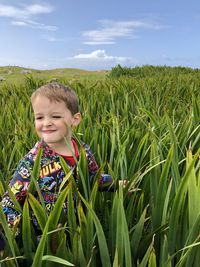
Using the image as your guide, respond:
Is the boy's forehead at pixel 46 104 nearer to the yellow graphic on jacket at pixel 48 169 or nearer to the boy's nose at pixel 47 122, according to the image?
the boy's nose at pixel 47 122

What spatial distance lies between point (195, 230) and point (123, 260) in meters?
0.18

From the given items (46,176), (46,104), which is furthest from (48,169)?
(46,104)

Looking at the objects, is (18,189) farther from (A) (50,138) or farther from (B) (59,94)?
(B) (59,94)

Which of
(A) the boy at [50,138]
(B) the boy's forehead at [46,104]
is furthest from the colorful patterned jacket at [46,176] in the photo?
(B) the boy's forehead at [46,104]

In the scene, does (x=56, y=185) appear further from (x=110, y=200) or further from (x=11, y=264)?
(x=11, y=264)

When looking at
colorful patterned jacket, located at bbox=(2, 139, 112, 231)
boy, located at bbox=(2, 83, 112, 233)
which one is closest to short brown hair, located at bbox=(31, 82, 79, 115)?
boy, located at bbox=(2, 83, 112, 233)

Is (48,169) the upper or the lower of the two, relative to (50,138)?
lower

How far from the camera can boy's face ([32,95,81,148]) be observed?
4.44ft

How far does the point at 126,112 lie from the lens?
7.99 ft

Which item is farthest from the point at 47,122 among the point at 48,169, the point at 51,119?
the point at 48,169

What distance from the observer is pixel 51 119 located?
4.47ft

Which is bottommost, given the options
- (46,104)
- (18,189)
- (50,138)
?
(18,189)

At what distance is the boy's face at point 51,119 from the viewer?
4.44 ft

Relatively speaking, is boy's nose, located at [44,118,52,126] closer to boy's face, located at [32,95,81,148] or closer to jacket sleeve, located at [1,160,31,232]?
boy's face, located at [32,95,81,148]
